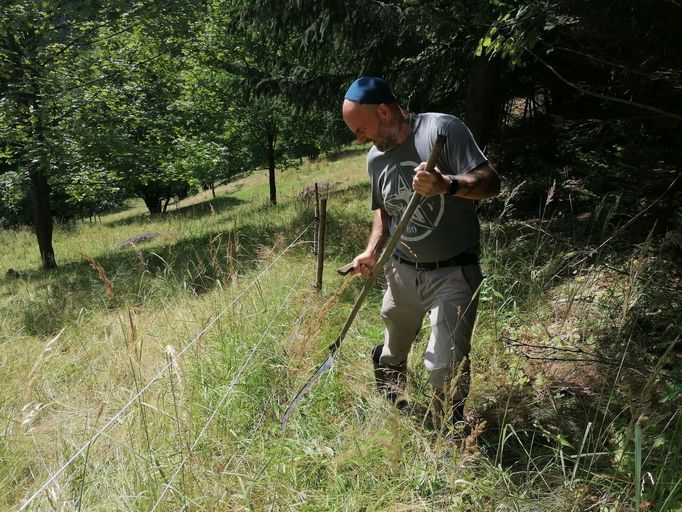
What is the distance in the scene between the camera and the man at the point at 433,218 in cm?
203

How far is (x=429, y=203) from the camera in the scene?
222 cm

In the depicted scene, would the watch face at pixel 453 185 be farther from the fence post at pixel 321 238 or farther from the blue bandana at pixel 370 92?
the fence post at pixel 321 238

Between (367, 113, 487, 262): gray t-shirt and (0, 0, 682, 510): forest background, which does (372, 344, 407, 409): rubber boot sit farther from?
(367, 113, 487, 262): gray t-shirt

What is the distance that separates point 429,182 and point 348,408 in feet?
5.03

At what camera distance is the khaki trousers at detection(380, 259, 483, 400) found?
2.11m

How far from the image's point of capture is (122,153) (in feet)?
31.8

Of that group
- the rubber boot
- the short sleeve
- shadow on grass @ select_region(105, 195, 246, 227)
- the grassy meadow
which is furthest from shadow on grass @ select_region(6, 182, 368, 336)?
shadow on grass @ select_region(105, 195, 246, 227)

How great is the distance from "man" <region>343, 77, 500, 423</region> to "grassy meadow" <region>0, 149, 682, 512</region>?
1.15 ft

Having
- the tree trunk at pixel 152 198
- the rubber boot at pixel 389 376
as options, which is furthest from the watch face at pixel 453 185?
the tree trunk at pixel 152 198

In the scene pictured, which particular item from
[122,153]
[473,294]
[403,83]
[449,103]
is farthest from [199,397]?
[122,153]

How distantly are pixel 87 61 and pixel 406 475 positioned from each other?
1056 centimetres

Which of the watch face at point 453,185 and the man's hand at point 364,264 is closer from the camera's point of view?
the watch face at point 453,185

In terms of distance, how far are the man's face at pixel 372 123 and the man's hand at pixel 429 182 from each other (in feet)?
1.63

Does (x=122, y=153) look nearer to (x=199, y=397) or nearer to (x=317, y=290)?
(x=317, y=290)
